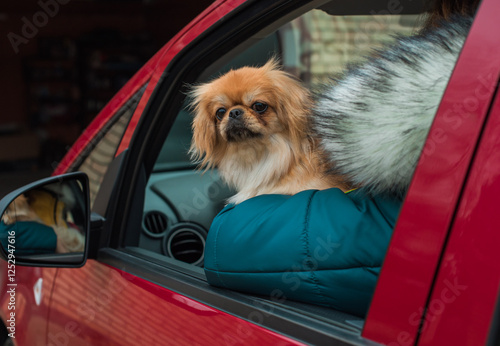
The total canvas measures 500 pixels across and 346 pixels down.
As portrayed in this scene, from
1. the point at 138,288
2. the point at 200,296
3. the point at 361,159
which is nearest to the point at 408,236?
the point at 361,159

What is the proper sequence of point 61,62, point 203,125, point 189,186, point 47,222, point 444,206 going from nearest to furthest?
1. point 444,206
2. point 203,125
3. point 47,222
4. point 189,186
5. point 61,62

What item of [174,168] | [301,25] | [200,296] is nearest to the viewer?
[200,296]

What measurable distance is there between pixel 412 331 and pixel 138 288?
0.86 metres

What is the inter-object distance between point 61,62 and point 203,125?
35.7 feet

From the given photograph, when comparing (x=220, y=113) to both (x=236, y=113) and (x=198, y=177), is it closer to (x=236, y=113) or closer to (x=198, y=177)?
(x=236, y=113)

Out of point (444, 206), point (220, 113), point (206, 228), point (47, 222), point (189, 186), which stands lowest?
point (47, 222)

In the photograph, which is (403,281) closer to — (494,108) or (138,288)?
(494,108)

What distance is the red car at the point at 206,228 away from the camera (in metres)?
0.80

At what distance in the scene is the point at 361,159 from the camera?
→ 1.03m

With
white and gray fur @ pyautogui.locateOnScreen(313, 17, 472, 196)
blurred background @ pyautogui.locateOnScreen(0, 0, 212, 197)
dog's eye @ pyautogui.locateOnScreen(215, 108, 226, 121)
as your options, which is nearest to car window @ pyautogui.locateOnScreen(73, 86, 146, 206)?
dog's eye @ pyautogui.locateOnScreen(215, 108, 226, 121)

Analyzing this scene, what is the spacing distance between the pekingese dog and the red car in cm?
13

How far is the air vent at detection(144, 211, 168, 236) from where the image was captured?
211 centimetres

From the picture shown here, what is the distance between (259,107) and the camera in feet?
5.15

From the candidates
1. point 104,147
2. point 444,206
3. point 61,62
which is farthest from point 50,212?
point 61,62
